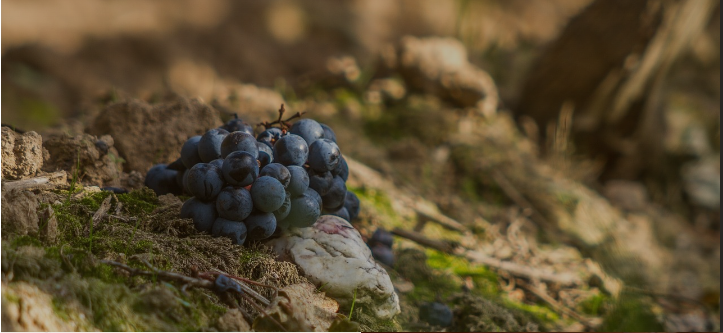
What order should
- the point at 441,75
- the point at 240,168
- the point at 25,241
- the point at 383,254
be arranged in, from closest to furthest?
the point at 25,241, the point at 240,168, the point at 383,254, the point at 441,75

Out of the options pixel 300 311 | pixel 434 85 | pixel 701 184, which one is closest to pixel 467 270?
pixel 300 311

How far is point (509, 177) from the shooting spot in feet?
13.4

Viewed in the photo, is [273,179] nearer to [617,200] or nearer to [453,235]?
[453,235]

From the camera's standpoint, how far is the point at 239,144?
173cm

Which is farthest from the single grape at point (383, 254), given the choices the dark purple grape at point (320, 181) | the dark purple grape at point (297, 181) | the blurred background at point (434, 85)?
the blurred background at point (434, 85)

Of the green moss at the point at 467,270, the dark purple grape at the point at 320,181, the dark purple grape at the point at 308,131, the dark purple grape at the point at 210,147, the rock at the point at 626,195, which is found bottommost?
the dark purple grape at the point at 210,147

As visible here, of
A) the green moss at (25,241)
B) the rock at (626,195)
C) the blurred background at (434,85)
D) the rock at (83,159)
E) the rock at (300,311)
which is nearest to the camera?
the green moss at (25,241)

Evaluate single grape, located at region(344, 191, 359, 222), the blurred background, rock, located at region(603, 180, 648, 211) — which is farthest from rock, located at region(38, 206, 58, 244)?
rock, located at region(603, 180, 648, 211)

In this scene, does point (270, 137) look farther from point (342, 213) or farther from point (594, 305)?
point (594, 305)

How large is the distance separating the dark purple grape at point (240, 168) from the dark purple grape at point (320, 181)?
23 cm

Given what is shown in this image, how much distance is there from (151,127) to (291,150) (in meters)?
0.92

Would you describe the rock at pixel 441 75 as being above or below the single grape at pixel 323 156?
above

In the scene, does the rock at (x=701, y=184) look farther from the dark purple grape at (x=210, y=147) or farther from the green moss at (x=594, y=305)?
the dark purple grape at (x=210, y=147)

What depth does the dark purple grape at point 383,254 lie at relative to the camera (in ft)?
7.45
